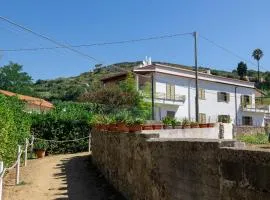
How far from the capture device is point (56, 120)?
26906 mm

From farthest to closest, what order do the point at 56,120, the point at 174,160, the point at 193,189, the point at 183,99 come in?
the point at 183,99 < the point at 56,120 < the point at 174,160 < the point at 193,189

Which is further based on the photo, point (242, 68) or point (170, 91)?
point (242, 68)

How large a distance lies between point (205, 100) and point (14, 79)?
3426 centimetres

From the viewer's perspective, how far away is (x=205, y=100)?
55.4m

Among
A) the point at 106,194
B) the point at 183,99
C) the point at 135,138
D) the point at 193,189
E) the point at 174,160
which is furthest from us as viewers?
the point at 183,99

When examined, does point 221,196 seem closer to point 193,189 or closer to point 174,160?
point 193,189

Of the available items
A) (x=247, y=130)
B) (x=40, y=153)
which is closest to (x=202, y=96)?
(x=247, y=130)

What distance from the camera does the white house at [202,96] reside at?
→ 50.0m

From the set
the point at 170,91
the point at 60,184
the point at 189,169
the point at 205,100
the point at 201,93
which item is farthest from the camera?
the point at 205,100

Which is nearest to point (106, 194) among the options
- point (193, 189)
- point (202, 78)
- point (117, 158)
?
point (117, 158)

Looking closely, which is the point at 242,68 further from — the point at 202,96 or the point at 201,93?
the point at 201,93

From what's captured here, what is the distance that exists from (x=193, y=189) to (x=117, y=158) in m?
6.29

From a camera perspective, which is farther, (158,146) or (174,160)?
(158,146)

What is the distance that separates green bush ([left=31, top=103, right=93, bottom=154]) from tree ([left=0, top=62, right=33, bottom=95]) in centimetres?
4705
